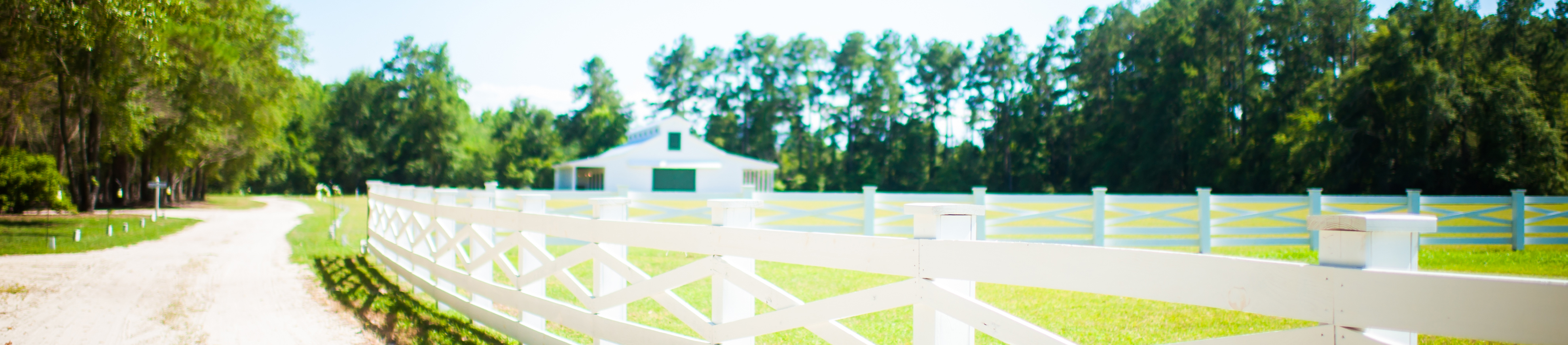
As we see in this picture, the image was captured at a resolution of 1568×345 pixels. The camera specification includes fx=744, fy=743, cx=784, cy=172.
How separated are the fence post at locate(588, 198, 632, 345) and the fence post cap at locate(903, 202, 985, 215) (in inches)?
81.1

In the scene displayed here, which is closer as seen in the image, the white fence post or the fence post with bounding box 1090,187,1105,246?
the white fence post

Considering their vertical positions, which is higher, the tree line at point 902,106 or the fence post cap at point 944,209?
the tree line at point 902,106

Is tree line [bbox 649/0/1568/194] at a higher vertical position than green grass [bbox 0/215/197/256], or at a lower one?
higher

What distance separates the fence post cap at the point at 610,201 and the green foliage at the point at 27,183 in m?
21.8

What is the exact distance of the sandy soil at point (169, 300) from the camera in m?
5.63

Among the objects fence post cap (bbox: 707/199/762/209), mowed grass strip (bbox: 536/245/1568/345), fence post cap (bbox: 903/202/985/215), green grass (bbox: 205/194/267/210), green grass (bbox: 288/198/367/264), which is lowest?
green grass (bbox: 205/194/267/210)

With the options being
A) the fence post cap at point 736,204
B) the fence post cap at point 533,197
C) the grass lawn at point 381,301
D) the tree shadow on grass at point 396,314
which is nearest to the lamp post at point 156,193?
the grass lawn at point 381,301

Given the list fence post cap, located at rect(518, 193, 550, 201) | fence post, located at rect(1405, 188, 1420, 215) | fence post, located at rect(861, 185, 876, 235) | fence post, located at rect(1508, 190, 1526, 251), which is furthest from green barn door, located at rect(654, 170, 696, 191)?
fence post cap, located at rect(518, 193, 550, 201)

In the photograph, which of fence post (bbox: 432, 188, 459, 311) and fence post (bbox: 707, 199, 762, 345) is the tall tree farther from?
fence post (bbox: 707, 199, 762, 345)

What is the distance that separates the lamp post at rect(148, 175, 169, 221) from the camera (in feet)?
61.4

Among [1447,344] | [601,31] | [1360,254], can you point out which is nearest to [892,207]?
[1447,344]

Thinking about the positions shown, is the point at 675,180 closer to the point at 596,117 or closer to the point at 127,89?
the point at 127,89

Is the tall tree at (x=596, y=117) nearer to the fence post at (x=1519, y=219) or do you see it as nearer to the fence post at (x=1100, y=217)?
the fence post at (x=1100, y=217)

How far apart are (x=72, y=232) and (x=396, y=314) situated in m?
14.0
